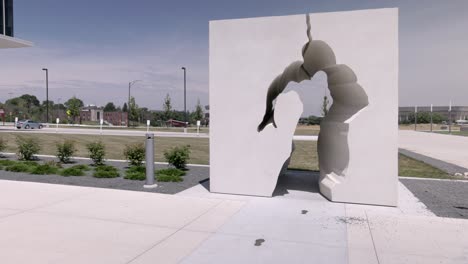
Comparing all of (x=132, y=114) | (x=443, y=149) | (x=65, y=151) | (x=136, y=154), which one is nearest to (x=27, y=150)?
(x=65, y=151)

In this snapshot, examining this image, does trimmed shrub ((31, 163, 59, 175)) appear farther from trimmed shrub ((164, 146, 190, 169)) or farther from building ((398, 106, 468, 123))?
building ((398, 106, 468, 123))

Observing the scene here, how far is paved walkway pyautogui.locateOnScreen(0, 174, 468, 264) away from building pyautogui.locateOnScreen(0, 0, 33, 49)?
19.5 meters

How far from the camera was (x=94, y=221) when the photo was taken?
5.52 m

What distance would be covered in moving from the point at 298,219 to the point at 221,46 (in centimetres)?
401

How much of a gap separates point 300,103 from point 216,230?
325cm

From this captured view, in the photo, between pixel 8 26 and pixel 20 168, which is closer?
pixel 20 168

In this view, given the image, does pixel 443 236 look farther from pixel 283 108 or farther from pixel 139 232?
pixel 139 232

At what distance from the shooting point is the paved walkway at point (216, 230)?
167 inches

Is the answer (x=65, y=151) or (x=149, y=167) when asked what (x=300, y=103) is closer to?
(x=149, y=167)

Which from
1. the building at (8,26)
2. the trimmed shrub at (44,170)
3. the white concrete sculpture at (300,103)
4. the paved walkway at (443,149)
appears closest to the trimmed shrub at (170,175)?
the white concrete sculpture at (300,103)

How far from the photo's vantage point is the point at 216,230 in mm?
5168

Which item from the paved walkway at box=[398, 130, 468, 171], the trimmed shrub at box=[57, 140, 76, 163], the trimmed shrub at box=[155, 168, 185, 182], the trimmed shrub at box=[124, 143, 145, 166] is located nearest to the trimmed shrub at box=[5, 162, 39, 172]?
the trimmed shrub at box=[57, 140, 76, 163]

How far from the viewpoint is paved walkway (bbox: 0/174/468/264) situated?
4230 mm

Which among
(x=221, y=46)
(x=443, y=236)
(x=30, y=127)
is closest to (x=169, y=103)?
(x=30, y=127)
